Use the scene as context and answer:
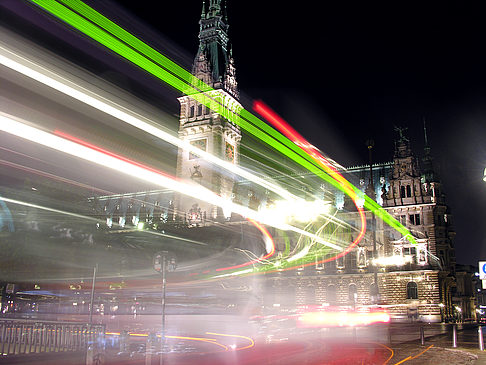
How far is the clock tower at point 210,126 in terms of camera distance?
7944 centimetres

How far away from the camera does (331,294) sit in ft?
224

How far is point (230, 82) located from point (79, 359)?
72.2 meters

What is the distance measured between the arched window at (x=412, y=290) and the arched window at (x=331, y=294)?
1070cm

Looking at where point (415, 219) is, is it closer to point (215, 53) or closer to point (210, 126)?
point (210, 126)

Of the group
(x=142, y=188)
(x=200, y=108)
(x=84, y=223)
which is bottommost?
(x=84, y=223)

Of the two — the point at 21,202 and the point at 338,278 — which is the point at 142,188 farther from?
the point at 21,202

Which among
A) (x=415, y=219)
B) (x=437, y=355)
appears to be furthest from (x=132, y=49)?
(x=415, y=219)

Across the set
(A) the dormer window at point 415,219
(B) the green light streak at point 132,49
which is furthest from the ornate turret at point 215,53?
(A) the dormer window at point 415,219

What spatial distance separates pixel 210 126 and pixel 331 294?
115 feet

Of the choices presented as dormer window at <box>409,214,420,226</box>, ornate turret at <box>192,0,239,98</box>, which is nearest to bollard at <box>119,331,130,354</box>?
dormer window at <box>409,214,420,226</box>

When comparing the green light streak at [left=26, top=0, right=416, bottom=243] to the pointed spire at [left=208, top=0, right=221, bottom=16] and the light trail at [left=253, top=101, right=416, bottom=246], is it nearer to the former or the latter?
the light trail at [left=253, top=101, right=416, bottom=246]

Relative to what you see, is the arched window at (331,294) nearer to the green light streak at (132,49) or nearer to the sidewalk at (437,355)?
the green light streak at (132,49)

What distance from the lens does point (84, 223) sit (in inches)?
1020

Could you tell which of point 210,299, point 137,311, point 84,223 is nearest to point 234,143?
point 137,311
